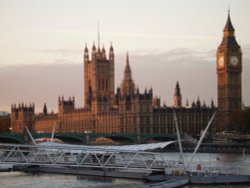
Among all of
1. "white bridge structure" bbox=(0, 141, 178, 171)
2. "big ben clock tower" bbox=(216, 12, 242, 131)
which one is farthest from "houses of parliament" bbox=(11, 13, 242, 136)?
"white bridge structure" bbox=(0, 141, 178, 171)

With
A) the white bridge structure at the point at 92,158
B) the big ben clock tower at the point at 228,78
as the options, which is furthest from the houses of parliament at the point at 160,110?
the white bridge structure at the point at 92,158

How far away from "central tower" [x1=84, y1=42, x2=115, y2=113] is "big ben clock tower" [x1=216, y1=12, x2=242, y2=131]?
2202cm

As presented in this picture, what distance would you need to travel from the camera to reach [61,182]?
44.6 metres

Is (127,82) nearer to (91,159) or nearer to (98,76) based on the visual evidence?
(98,76)

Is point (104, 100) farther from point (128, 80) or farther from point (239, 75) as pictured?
point (239, 75)

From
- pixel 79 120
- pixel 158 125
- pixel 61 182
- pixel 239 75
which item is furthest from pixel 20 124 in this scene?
pixel 61 182

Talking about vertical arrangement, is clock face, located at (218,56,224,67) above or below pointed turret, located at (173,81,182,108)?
above

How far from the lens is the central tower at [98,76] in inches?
5384

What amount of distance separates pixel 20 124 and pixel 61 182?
101207mm

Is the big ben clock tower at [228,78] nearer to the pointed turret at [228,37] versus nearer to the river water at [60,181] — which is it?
the pointed turret at [228,37]

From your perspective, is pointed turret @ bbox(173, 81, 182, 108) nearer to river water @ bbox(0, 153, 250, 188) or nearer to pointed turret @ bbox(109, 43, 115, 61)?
pointed turret @ bbox(109, 43, 115, 61)

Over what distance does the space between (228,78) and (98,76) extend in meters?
30.4

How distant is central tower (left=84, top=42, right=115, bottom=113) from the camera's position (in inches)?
5384

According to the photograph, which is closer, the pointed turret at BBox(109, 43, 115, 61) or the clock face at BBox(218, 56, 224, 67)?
the clock face at BBox(218, 56, 224, 67)
